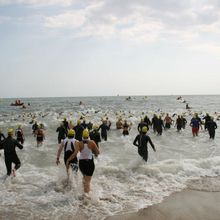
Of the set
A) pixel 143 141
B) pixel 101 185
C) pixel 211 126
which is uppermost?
pixel 143 141

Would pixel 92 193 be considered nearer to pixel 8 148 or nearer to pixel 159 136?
pixel 8 148

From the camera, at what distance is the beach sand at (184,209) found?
639 cm

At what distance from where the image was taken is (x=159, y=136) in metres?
20.8

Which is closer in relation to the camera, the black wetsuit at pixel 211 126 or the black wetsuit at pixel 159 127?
the black wetsuit at pixel 211 126

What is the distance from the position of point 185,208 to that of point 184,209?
0.07m

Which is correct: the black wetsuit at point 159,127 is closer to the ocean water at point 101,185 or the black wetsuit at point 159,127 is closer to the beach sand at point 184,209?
the ocean water at point 101,185

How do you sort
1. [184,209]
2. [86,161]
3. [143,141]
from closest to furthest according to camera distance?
[184,209] < [86,161] < [143,141]

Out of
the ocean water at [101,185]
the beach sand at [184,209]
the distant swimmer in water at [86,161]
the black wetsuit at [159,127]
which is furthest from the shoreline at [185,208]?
the black wetsuit at [159,127]

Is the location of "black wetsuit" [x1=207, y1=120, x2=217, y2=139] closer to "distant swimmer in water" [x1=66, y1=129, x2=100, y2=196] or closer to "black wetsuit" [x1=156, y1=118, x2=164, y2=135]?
"black wetsuit" [x1=156, y1=118, x2=164, y2=135]

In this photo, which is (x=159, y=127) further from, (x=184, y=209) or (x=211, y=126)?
(x=184, y=209)

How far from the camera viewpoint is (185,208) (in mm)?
6867

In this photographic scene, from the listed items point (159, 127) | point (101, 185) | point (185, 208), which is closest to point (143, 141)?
point (101, 185)

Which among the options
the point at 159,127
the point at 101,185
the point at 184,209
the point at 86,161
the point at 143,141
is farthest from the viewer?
the point at 159,127

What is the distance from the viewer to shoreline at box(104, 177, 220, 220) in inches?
252
